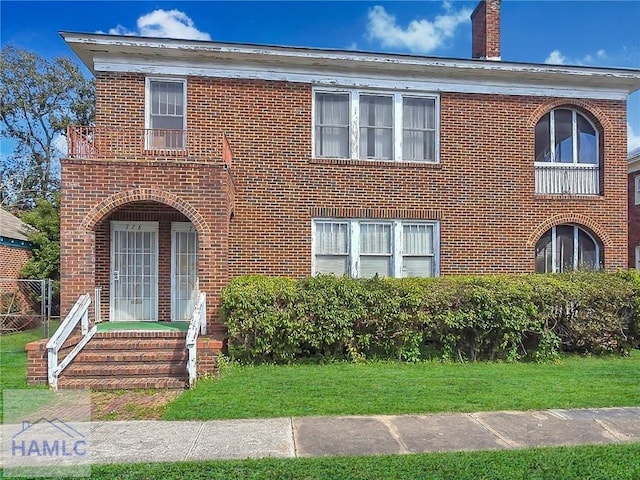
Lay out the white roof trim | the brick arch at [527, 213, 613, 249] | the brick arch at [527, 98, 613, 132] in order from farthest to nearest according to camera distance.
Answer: the brick arch at [527, 98, 613, 132]
the brick arch at [527, 213, 613, 249]
the white roof trim

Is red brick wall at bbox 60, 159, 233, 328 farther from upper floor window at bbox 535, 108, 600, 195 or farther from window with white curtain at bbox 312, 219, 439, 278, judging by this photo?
upper floor window at bbox 535, 108, 600, 195

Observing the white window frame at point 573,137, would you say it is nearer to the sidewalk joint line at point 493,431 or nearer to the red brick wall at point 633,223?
the sidewalk joint line at point 493,431

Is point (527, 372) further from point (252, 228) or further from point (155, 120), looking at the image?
point (155, 120)

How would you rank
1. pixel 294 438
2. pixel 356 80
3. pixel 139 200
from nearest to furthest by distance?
pixel 294 438 → pixel 139 200 → pixel 356 80

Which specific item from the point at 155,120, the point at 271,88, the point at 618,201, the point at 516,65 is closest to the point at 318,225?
the point at 271,88

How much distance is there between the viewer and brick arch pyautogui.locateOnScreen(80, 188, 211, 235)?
8250mm

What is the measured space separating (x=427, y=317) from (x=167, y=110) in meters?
7.25

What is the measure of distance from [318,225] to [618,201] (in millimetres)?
7869

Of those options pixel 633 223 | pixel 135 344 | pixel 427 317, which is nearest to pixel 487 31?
pixel 427 317

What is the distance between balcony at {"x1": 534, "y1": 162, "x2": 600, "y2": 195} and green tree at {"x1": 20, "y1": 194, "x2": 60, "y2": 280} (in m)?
16.6

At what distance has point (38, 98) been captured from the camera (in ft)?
98.0

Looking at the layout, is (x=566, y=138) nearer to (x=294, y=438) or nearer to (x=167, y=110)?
(x=167, y=110)

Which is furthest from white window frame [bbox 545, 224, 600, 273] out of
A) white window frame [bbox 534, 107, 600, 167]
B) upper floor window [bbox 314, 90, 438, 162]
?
upper floor window [bbox 314, 90, 438, 162]

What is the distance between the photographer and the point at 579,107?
38.2 feet
